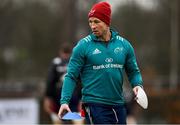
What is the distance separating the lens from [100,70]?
28.8ft

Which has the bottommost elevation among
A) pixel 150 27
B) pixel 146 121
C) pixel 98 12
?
pixel 146 121

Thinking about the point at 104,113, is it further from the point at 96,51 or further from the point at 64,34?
the point at 64,34

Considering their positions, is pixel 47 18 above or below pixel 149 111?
above

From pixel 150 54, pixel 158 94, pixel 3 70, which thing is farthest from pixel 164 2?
pixel 158 94

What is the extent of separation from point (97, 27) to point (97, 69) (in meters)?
0.46

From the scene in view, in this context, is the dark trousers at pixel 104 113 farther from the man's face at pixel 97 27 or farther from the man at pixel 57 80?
the man at pixel 57 80

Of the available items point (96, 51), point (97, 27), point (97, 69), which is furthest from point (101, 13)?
point (97, 69)

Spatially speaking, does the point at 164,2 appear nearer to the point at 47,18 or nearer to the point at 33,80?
the point at 47,18

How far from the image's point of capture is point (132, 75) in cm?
910

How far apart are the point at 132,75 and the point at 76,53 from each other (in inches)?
→ 30.6

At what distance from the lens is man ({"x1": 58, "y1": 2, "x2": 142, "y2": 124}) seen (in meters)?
8.75

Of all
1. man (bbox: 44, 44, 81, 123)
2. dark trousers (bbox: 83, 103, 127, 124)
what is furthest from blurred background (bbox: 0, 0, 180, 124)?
dark trousers (bbox: 83, 103, 127, 124)

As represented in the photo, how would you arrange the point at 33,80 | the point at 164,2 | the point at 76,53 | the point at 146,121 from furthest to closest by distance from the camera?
1. the point at 33,80
2. the point at 164,2
3. the point at 146,121
4. the point at 76,53

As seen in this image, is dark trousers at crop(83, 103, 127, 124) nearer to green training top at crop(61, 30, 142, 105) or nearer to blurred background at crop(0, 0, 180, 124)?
green training top at crop(61, 30, 142, 105)
